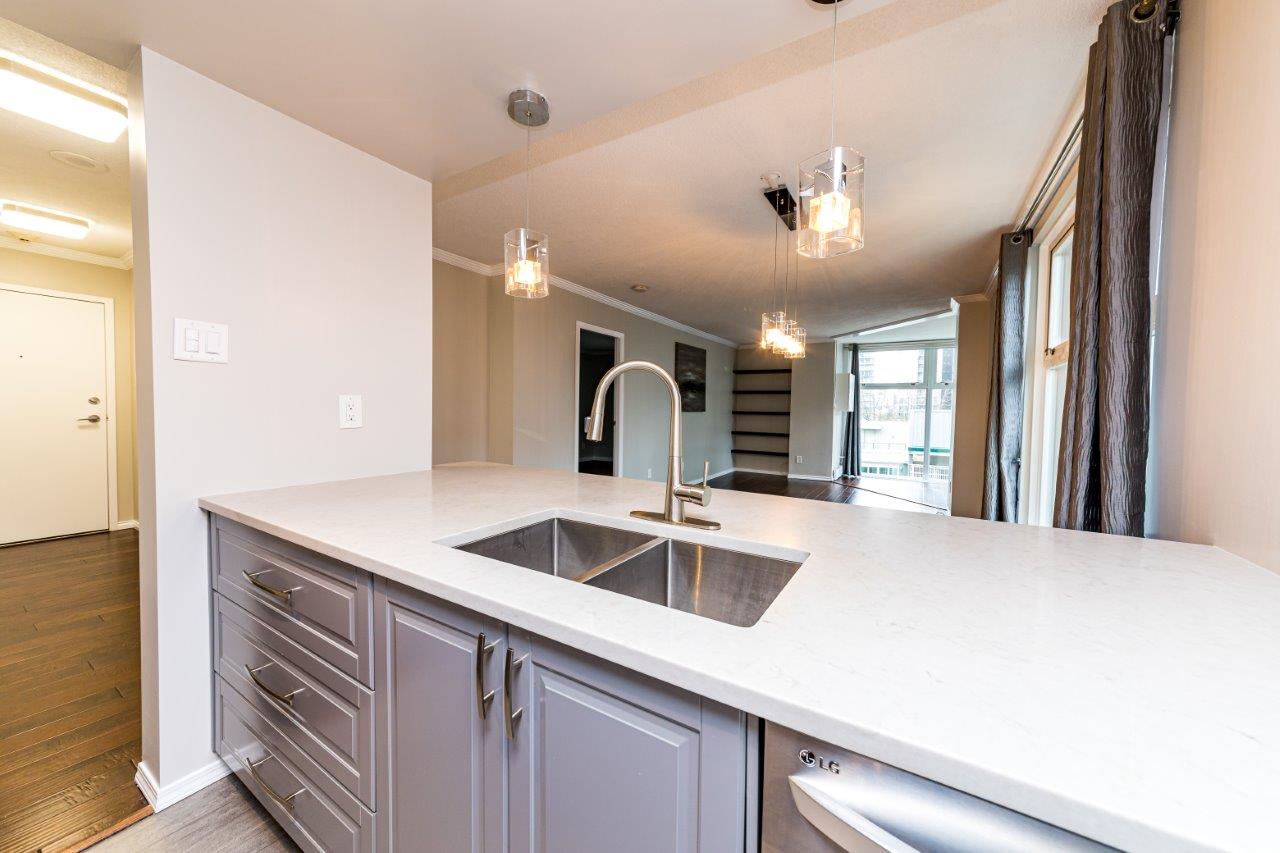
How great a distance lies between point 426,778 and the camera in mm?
916

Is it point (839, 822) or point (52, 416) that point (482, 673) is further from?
point (52, 416)

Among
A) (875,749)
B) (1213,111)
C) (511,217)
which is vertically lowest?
(875,749)

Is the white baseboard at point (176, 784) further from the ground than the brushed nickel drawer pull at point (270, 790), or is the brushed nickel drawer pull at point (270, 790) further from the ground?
the brushed nickel drawer pull at point (270, 790)

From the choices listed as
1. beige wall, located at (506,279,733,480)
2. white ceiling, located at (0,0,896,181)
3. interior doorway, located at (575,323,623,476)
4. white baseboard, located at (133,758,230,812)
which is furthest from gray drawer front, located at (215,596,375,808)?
interior doorway, located at (575,323,623,476)

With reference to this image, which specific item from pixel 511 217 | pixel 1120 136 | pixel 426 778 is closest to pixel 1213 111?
pixel 1120 136

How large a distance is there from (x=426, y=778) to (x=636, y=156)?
247 centimetres

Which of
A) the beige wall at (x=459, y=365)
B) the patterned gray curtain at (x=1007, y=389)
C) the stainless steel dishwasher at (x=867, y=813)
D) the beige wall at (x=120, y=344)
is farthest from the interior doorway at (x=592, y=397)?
the stainless steel dishwasher at (x=867, y=813)

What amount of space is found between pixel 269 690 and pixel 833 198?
2.08m

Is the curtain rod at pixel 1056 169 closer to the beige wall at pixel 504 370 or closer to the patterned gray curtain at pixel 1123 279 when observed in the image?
the patterned gray curtain at pixel 1123 279

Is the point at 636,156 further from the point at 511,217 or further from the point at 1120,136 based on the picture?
the point at 1120,136

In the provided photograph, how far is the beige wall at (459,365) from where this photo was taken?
3.82m

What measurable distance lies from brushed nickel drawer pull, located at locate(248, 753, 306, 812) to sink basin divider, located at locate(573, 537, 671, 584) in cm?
97

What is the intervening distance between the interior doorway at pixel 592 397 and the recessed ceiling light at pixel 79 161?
3.29 metres

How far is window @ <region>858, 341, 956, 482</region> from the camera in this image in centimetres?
806
